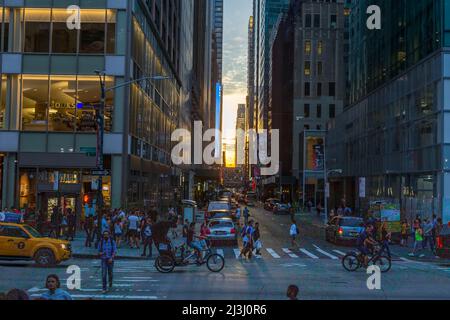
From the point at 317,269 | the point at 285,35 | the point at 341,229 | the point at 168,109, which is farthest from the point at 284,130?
the point at 317,269

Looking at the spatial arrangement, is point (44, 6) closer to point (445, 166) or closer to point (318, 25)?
point (445, 166)

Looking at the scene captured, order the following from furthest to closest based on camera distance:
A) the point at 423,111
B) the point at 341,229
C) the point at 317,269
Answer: the point at 423,111 < the point at 341,229 < the point at 317,269

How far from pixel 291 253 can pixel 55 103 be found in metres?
18.5

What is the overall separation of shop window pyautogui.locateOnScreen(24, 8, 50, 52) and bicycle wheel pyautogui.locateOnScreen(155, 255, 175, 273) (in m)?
22.0

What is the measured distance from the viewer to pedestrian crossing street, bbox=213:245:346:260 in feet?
81.3

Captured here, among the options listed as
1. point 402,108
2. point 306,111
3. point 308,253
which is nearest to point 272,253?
point 308,253

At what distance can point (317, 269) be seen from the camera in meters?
20.0

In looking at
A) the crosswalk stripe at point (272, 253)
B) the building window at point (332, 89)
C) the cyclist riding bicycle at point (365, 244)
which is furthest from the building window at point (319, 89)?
the cyclist riding bicycle at point (365, 244)

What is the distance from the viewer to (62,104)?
35344 mm

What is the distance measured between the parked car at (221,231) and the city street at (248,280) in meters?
4.82

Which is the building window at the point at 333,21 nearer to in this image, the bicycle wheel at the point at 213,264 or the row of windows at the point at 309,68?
the row of windows at the point at 309,68

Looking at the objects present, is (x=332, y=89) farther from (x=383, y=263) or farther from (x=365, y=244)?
(x=383, y=263)

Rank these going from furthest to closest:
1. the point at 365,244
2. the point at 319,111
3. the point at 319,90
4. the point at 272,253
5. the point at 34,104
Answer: the point at 319,90
the point at 319,111
the point at 34,104
the point at 272,253
the point at 365,244

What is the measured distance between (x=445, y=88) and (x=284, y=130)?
88528 millimetres
